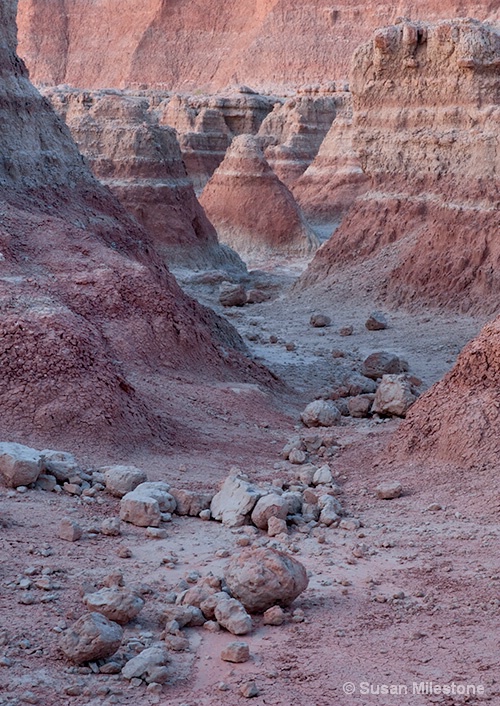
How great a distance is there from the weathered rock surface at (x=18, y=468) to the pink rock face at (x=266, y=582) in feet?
5.86

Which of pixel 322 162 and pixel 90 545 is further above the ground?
pixel 322 162

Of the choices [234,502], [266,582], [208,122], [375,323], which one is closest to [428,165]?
[375,323]

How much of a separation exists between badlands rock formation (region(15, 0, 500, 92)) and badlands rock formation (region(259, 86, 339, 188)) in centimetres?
1232

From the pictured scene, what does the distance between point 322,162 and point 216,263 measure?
854 cm

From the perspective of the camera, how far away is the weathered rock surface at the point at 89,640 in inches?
152

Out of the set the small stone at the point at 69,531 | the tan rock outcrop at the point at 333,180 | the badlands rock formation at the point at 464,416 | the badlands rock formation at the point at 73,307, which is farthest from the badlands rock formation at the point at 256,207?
the small stone at the point at 69,531

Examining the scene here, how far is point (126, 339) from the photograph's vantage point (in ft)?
29.1

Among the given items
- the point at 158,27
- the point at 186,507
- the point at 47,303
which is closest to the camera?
the point at 186,507

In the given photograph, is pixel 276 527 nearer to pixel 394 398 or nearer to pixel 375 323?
pixel 394 398

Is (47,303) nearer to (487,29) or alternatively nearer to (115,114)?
(487,29)

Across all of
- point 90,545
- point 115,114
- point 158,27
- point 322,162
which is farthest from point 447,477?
point 158,27

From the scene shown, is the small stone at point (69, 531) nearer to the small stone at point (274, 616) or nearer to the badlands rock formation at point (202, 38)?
the small stone at point (274, 616)

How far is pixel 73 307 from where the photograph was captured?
8.67 m

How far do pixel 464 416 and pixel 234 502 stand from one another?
168 centimetres
